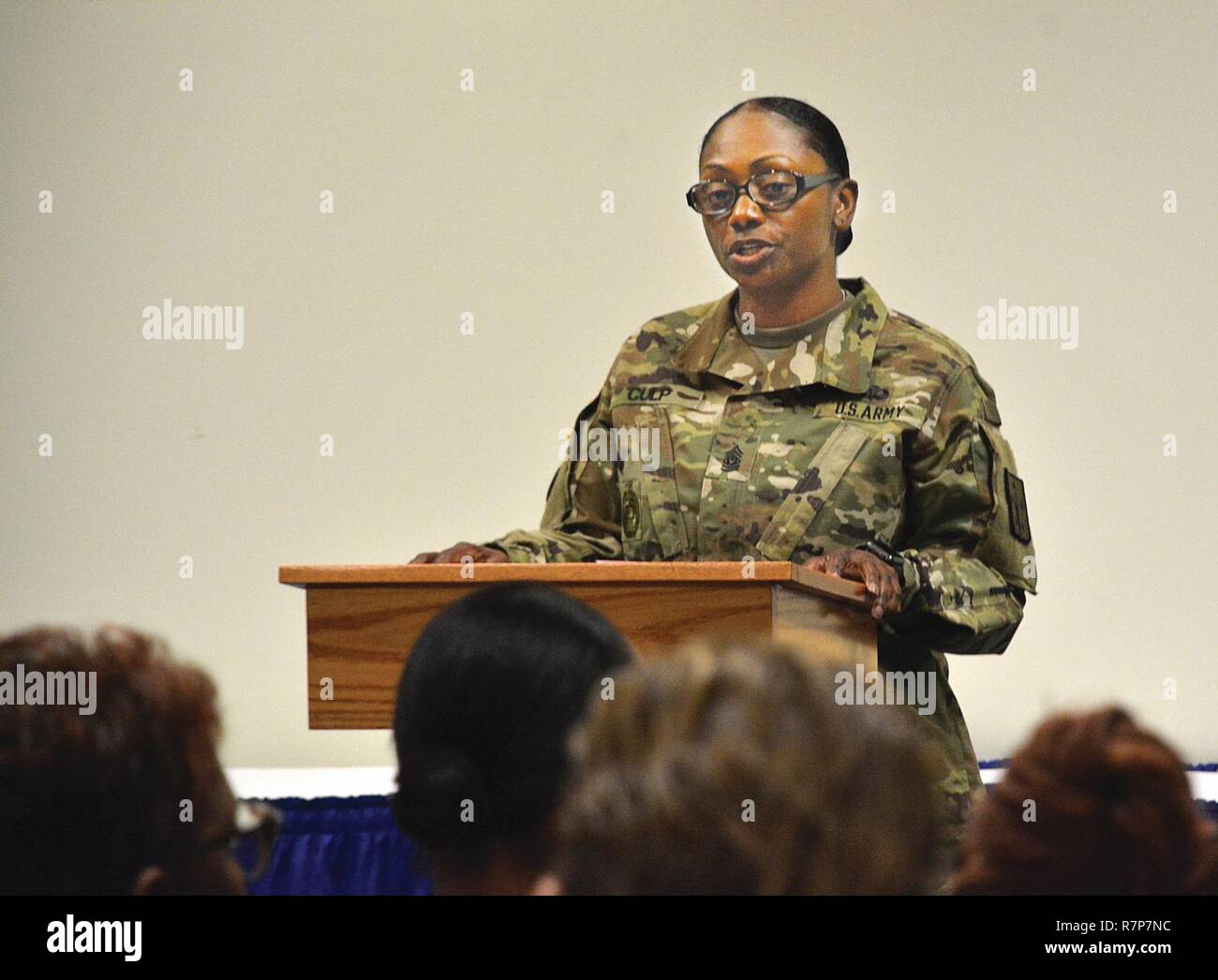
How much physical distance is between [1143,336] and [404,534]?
6.05ft

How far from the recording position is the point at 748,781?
3.02 feet

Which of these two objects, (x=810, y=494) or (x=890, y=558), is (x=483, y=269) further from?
(x=890, y=558)

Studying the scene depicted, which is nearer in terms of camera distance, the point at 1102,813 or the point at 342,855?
the point at 1102,813

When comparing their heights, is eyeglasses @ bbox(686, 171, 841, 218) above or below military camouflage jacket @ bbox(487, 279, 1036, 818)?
above

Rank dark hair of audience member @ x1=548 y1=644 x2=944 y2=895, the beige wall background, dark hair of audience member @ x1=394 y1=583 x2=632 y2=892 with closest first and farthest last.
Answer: dark hair of audience member @ x1=548 y1=644 x2=944 y2=895, dark hair of audience member @ x1=394 y1=583 x2=632 y2=892, the beige wall background

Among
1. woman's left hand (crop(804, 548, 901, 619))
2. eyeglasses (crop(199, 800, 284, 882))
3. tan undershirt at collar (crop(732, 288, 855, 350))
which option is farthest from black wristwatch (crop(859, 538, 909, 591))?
eyeglasses (crop(199, 800, 284, 882))

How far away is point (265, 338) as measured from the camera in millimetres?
4367

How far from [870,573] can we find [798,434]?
46cm

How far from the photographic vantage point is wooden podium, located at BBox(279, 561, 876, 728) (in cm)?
182

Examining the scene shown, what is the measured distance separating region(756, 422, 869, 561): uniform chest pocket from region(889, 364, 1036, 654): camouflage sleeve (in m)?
0.09

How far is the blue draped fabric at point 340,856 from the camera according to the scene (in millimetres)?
3129

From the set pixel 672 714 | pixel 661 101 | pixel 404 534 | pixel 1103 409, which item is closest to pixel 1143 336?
pixel 1103 409

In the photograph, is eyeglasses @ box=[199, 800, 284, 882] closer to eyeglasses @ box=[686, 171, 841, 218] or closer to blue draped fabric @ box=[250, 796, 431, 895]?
eyeglasses @ box=[686, 171, 841, 218]

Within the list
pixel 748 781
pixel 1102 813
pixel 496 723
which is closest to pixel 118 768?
pixel 496 723
